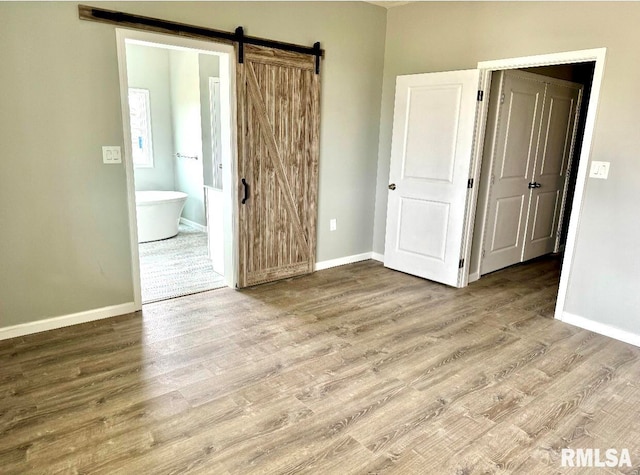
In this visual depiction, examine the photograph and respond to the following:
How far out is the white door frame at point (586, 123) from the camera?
3113mm

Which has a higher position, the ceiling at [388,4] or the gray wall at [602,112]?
the ceiling at [388,4]

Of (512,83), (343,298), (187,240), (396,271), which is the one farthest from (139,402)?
(512,83)

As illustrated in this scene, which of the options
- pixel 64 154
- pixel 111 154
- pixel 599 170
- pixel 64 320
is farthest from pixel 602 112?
pixel 64 320

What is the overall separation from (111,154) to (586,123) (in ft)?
11.0

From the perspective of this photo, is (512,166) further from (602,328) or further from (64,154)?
(64,154)

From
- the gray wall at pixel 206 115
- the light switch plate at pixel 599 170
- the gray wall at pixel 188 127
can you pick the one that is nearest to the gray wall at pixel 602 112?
the light switch plate at pixel 599 170

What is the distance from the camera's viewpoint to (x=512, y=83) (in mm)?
4102

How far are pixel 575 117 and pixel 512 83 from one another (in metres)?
1.40

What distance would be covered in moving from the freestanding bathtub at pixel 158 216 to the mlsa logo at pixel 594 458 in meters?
4.92

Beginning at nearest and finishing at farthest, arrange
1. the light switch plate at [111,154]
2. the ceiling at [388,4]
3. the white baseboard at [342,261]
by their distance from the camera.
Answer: the light switch plate at [111,154] < the ceiling at [388,4] < the white baseboard at [342,261]

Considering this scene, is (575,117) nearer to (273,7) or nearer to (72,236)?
(273,7)

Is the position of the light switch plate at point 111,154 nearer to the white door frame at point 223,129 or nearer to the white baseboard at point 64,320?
the white door frame at point 223,129

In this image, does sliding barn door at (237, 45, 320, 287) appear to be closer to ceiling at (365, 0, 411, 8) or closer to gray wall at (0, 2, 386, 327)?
gray wall at (0, 2, 386, 327)

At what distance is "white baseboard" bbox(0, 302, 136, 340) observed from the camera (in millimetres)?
2912
